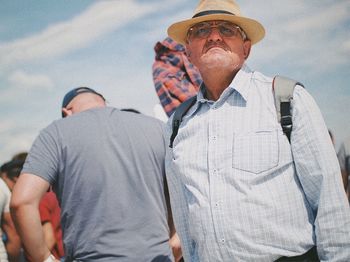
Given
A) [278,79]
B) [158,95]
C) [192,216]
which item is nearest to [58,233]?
[158,95]

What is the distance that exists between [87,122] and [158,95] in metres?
0.92

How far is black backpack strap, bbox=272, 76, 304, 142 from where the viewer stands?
2168mm

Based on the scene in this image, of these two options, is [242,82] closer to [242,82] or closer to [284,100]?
[242,82]

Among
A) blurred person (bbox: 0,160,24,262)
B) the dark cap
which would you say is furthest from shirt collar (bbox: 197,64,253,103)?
blurred person (bbox: 0,160,24,262)

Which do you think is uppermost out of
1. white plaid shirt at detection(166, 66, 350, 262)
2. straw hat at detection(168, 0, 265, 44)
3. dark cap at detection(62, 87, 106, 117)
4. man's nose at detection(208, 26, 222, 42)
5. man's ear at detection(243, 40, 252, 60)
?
straw hat at detection(168, 0, 265, 44)

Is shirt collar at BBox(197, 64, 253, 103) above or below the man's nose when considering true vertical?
below

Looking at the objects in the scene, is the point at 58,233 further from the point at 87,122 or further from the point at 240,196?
the point at 240,196

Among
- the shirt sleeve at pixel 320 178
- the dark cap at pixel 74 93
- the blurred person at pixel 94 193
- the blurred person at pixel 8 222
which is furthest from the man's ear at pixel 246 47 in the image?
the blurred person at pixel 8 222

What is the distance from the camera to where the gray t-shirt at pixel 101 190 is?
301 centimetres

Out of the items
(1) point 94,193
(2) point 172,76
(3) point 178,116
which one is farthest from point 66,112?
(3) point 178,116

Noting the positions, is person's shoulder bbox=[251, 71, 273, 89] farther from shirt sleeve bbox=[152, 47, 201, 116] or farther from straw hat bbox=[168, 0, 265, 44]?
shirt sleeve bbox=[152, 47, 201, 116]

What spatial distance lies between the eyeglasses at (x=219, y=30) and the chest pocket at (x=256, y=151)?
68 centimetres

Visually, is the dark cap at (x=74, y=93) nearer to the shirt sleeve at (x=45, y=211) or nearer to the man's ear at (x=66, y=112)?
the man's ear at (x=66, y=112)

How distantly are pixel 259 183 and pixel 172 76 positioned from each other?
2.05m
